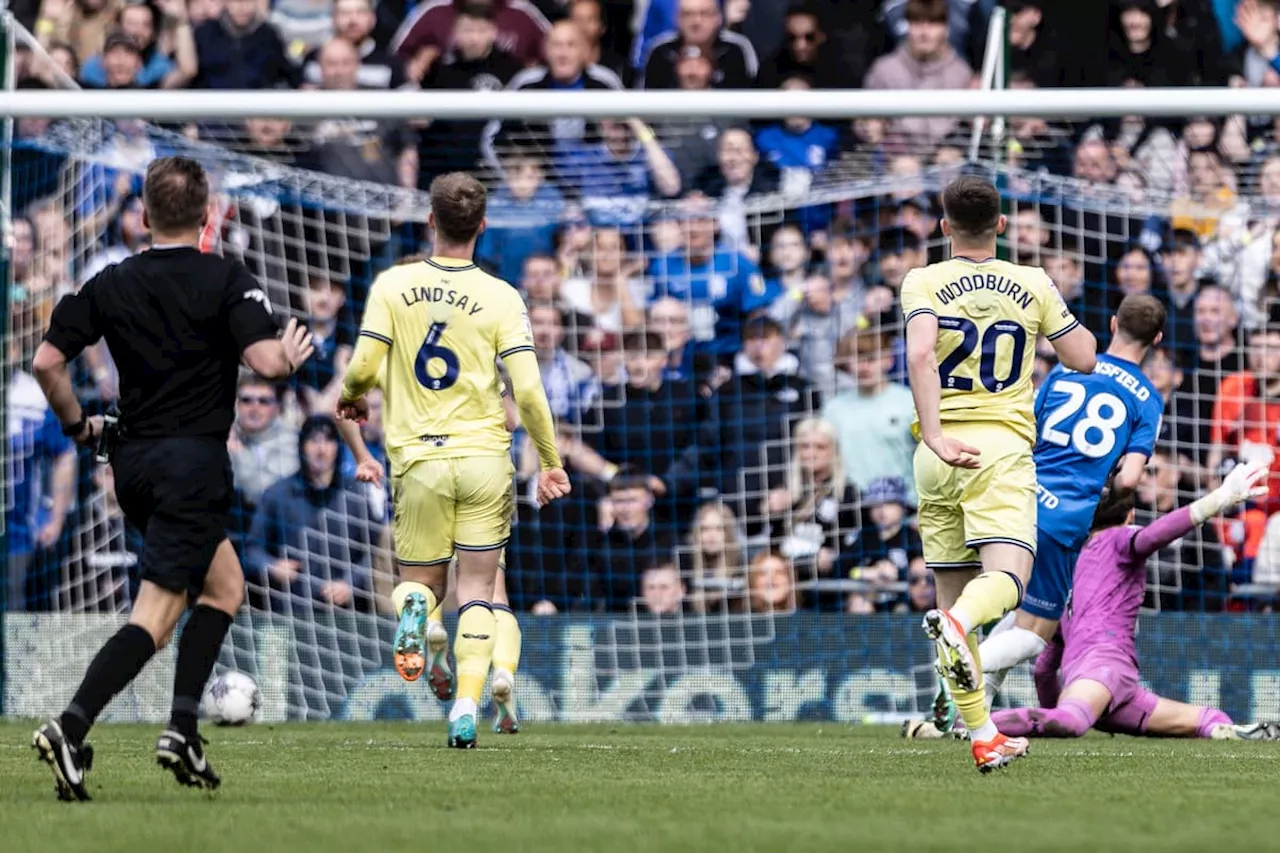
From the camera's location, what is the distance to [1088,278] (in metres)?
11.1

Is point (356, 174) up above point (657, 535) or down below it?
above

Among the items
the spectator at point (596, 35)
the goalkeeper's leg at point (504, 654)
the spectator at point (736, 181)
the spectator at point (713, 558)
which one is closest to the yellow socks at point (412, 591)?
the goalkeeper's leg at point (504, 654)

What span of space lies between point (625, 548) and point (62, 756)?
20.2 ft

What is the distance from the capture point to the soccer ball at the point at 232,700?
9148 mm

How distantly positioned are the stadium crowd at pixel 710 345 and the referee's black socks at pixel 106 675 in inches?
215

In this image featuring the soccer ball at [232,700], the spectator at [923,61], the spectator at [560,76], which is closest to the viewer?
the soccer ball at [232,700]

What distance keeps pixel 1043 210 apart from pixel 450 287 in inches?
188

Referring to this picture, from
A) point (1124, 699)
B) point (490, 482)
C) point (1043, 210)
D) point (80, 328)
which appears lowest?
point (1124, 699)

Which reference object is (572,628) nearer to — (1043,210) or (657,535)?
(657,535)

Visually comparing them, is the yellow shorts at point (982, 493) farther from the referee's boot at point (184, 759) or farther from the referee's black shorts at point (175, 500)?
the referee's boot at point (184, 759)

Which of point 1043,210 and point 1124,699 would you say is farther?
point 1043,210

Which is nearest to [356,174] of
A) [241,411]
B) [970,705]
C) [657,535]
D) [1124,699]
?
[241,411]

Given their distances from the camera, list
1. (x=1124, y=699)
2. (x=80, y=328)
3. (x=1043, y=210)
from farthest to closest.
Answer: (x=1043, y=210)
(x=1124, y=699)
(x=80, y=328)

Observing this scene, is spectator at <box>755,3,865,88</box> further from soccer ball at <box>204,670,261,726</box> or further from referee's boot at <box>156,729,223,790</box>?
referee's boot at <box>156,729,223,790</box>
